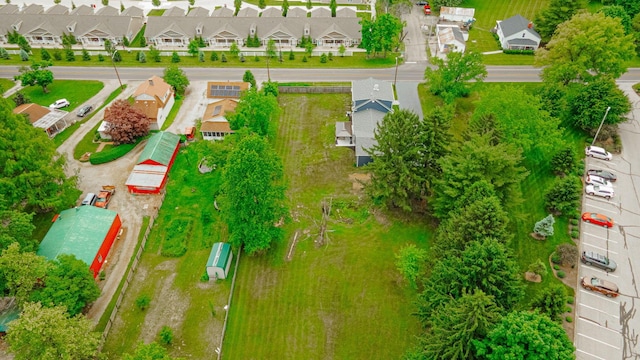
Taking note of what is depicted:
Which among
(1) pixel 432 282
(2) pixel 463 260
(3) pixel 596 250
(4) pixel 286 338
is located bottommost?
(4) pixel 286 338

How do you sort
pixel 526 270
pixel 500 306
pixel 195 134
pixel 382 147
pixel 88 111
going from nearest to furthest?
pixel 500 306, pixel 526 270, pixel 382 147, pixel 195 134, pixel 88 111

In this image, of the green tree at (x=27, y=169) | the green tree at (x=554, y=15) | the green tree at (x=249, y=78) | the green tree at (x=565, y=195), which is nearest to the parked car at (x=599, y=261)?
the green tree at (x=565, y=195)

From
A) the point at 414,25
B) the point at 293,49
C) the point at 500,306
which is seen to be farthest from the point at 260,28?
the point at 500,306

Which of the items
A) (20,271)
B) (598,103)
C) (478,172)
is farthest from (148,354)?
(598,103)

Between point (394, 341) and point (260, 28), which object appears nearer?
point (394, 341)

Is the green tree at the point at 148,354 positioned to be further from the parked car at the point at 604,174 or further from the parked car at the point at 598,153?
the parked car at the point at 598,153

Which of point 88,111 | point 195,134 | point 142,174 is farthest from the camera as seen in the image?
point 88,111

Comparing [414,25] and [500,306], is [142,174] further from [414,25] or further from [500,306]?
[414,25]

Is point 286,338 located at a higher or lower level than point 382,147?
lower
